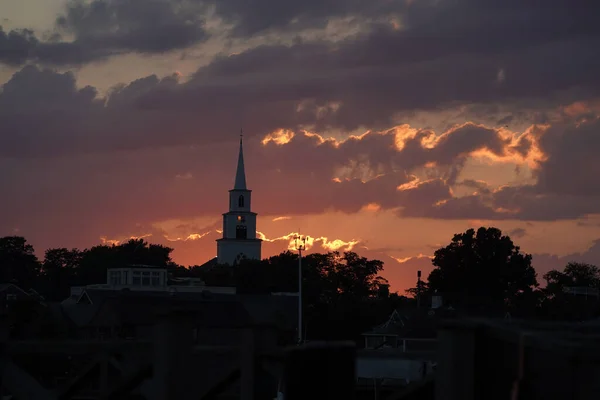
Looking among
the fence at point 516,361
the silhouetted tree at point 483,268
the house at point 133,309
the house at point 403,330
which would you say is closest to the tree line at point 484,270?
the silhouetted tree at point 483,268

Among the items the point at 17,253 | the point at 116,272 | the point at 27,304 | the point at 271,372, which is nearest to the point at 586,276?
the point at 116,272

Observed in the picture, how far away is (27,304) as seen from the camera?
188 ft

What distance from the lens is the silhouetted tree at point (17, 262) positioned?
177062 millimetres

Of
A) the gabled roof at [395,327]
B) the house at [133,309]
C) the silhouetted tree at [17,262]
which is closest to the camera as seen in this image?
the house at [133,309]

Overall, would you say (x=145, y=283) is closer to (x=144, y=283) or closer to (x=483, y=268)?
(x=144, y=283)

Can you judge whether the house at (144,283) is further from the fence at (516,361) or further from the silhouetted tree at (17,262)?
the fence at (516,361)

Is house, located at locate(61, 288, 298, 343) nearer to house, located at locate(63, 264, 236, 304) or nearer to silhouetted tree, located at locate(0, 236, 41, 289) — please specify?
house, located at locate(63, 264, 236, 304)

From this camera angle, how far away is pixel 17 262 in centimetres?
18100

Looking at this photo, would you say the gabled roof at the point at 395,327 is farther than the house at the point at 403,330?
Yes

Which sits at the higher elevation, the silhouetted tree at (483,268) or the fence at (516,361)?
the silhouetted tree at (483,268)

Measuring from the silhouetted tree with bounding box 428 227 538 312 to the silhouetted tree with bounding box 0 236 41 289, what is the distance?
76.9 m

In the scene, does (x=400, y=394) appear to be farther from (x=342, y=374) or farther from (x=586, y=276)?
(x=586, y=276)

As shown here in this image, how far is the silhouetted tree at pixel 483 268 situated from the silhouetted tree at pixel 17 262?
7694 centimetres

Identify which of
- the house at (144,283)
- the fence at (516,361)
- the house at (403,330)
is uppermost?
the house at (144,283)
